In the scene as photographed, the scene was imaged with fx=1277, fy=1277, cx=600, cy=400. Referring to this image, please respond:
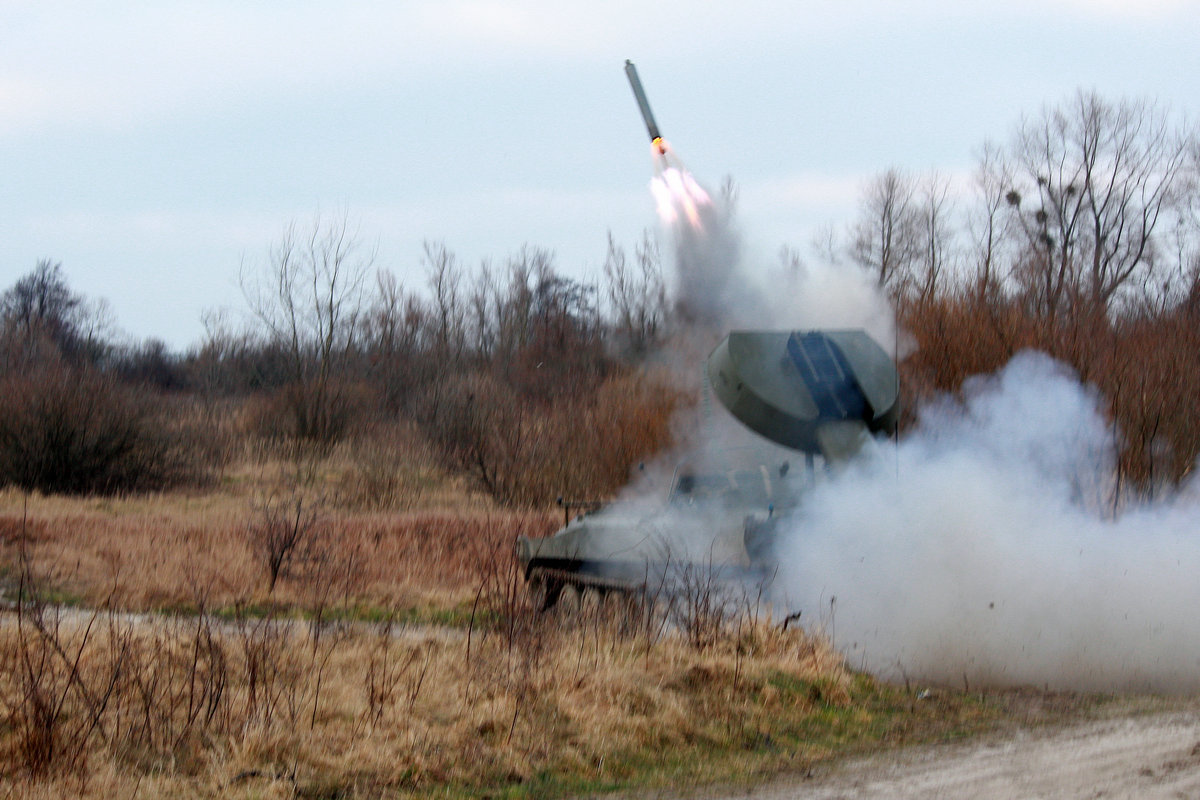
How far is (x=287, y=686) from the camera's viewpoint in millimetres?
7727

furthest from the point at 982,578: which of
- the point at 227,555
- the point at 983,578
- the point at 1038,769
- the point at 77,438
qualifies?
the point at 77,438

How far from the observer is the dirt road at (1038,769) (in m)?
6.24

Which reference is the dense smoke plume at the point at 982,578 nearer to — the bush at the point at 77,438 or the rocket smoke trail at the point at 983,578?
the rocket smoke trail at the point at 983,578

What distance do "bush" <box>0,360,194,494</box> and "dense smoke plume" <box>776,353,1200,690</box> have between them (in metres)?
21.6

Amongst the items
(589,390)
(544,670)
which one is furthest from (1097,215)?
(544,670)

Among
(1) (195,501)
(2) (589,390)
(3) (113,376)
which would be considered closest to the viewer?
(1) (195,501)

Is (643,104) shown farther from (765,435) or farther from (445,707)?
(445,707)

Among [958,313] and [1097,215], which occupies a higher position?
[1097,215]

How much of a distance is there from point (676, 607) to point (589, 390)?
2258 centimetres

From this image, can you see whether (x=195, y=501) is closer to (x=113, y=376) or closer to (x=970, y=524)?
(x=113, y=376)

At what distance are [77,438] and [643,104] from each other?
1822 centimetres

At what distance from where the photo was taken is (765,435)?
36.6 feet

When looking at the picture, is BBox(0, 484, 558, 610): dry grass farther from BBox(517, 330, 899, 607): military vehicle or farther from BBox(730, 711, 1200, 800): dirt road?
BBox(730, 711, 1200, 800): dirt road

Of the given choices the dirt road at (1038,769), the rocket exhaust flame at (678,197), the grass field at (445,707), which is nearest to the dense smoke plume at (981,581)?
the grass field at (445,707)
